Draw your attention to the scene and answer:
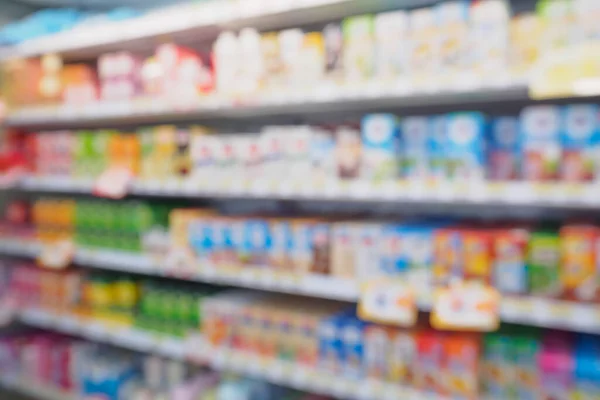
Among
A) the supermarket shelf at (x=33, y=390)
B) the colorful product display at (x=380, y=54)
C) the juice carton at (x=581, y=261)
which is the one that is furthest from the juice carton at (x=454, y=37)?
the supermarket shelf at (x=33, y=390)

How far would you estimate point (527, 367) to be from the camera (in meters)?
1.51

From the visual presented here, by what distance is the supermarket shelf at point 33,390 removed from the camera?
2543mm

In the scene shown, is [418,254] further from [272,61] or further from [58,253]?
[58,253]

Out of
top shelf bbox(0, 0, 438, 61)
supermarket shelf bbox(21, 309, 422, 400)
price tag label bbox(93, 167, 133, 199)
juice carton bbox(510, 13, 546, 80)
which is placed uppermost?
top shelf bbox(0, 0, 438, 61)

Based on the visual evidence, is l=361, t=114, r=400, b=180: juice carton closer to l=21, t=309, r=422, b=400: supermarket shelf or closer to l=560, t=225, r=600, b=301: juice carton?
l=560, t=225, r=600, b=301: juice carton

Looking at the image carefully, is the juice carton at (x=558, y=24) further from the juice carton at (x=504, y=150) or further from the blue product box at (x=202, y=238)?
the blue product box at (x=202, y=238)

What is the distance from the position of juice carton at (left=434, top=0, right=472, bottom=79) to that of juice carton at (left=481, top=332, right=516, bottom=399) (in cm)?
80

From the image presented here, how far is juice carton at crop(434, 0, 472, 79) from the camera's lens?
1552 mm

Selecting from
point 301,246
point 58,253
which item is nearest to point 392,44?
point 301,246

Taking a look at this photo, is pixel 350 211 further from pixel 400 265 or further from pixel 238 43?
pixel 238 43

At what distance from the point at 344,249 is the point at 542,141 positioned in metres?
0.69

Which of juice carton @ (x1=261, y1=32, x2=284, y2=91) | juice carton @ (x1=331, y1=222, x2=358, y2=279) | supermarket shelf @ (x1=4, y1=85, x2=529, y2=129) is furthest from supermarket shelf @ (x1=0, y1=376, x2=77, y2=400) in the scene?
juice carton @ (x1=261, y1=32, x2=284, y2=91)

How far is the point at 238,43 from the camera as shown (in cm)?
198

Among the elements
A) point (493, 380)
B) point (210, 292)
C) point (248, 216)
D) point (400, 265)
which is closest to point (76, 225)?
point (210, 292)
